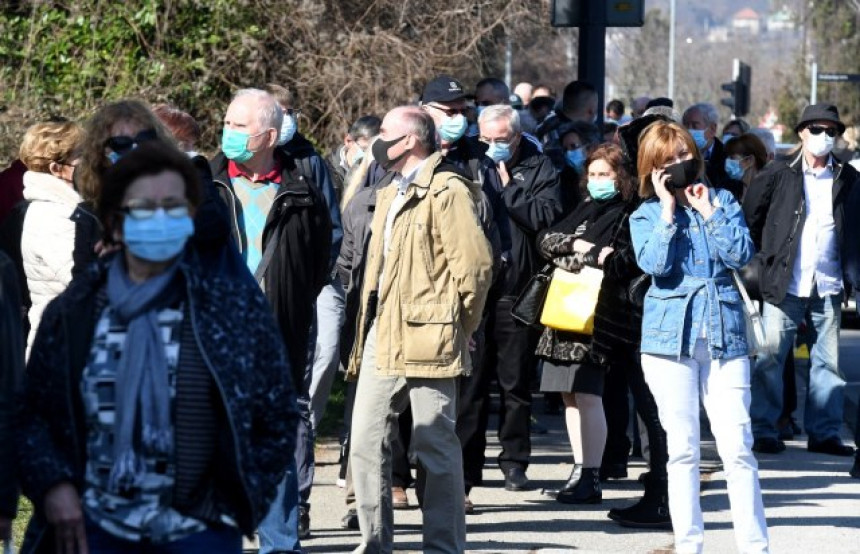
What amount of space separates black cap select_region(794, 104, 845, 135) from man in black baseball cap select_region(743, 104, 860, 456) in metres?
0.01

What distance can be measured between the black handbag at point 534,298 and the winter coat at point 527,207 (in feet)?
1.00

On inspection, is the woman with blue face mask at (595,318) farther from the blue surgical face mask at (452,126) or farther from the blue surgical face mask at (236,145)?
the blue surgical face mask at (236,145)

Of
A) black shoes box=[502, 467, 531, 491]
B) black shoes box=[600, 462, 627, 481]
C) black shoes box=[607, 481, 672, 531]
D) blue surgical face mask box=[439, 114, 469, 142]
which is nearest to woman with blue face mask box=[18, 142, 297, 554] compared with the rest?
black shoes box=[607, 481, 672, 531]

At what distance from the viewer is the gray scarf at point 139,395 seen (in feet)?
13.2

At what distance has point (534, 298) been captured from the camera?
8719mm

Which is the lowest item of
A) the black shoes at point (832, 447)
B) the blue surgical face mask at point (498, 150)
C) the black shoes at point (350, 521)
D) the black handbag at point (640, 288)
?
the black shoes at point (832, 447)

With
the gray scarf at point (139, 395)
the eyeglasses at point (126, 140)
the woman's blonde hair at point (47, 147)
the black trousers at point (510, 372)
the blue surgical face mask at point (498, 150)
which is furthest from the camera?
the blue surgical face mask at point (498, 150)

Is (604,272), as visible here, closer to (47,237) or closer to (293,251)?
(293,251)

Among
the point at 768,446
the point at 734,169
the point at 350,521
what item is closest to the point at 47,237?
the point at 350,521

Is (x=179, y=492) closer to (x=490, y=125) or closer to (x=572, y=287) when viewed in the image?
(x=572, y=287)

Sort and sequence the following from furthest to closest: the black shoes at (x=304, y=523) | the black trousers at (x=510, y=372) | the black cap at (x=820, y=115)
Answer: the black cap at (x=820, y=115) < the black trousers at (x=510, y=372) < the black shoes at (x=304, y=523)

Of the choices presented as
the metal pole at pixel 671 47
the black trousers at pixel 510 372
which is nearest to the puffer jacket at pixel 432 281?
the black trousers at pixel 510 372

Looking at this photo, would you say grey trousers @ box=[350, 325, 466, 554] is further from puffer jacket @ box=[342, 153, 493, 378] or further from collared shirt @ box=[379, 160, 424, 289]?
collared shirt @ box=[379, 160, 424, 289]

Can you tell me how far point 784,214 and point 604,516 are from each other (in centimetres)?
298
